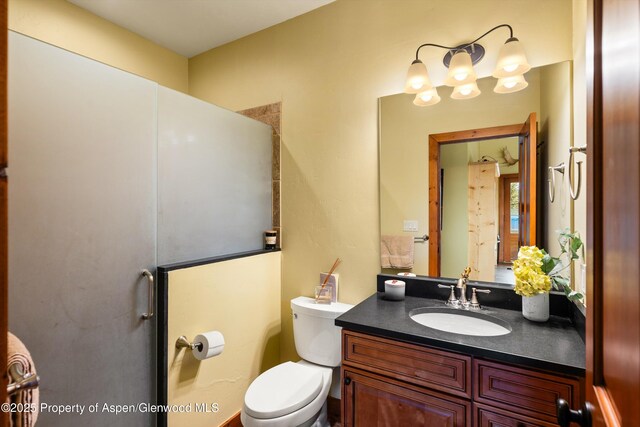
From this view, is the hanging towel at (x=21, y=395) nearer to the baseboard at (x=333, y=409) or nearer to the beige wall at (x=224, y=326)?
the beige wall at (x=224, y=326)

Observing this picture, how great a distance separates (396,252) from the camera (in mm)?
1876

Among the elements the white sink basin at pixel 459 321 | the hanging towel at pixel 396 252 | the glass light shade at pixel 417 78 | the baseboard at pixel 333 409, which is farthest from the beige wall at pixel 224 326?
the glass light shade at pixel 417 78

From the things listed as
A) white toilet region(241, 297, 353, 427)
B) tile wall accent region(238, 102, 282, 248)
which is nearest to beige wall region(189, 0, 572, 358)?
tile wall accent region(238, 102, 282, 248)

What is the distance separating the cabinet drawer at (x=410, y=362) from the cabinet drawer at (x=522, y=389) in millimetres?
52

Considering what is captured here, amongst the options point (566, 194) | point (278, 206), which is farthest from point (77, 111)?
point (566, 194)

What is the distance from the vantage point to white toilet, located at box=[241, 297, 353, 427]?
145cm

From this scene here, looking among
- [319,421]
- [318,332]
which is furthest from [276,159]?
[319,421]

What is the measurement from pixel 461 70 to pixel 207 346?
1890mm

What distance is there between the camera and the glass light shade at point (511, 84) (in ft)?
4.99

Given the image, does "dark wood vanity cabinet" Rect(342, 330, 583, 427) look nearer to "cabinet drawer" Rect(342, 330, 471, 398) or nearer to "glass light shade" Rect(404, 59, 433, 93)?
"cabinet drawer" Rect(342, 330, 471, 398)

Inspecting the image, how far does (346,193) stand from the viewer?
80.7 inches

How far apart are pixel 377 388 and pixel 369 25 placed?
199cm

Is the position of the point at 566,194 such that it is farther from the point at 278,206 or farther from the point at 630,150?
the point at 278,206

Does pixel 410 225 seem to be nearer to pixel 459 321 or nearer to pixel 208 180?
pixel 459 321
